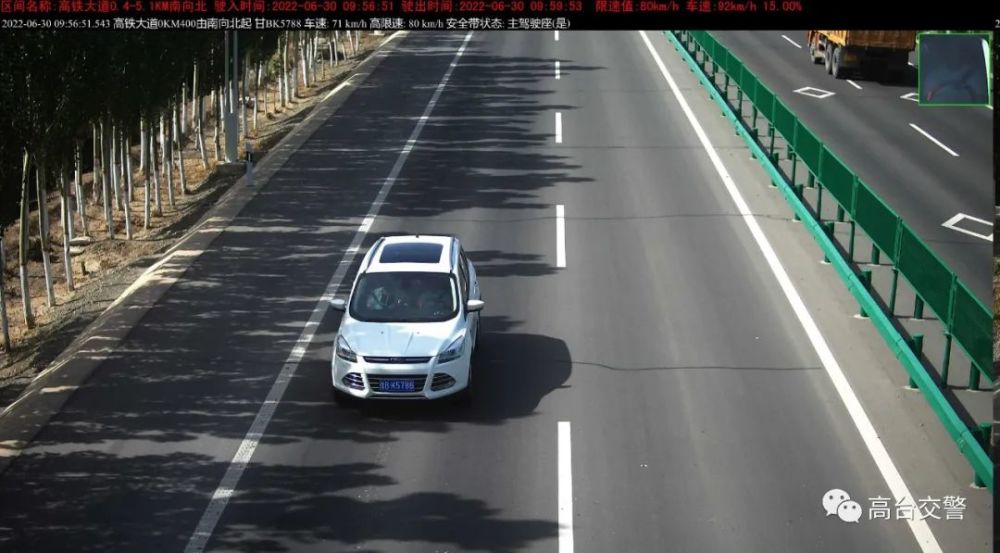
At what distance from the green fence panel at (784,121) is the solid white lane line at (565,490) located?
1321 centimetres

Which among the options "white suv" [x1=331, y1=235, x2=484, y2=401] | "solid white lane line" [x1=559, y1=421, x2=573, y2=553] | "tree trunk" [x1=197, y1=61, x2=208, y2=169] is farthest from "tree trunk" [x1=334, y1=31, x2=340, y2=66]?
"solid white lane line" [x1=559, y1=421, x2=573, y2=553]

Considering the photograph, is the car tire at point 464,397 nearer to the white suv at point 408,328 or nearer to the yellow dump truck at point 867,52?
the white suv at point 408,328

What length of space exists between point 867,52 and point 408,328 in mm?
29036

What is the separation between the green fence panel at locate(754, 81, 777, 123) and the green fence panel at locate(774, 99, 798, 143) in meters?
0.32

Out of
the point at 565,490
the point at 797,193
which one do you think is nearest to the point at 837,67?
the point at 797,193

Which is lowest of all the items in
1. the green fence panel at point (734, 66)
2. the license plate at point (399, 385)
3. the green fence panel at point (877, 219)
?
the license plate at point (399, 385)

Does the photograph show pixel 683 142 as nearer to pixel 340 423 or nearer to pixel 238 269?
pixel 238 269

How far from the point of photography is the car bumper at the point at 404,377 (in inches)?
687

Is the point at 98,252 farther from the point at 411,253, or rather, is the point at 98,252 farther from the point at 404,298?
the point at 404,298

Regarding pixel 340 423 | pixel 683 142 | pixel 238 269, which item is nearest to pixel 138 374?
pixel 340 423

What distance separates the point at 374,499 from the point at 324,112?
28.2 m

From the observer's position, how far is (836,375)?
1892 cm

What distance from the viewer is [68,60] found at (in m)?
26.7

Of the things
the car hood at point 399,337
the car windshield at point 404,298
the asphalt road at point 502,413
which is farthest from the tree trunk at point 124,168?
the car hood at point 399,337
